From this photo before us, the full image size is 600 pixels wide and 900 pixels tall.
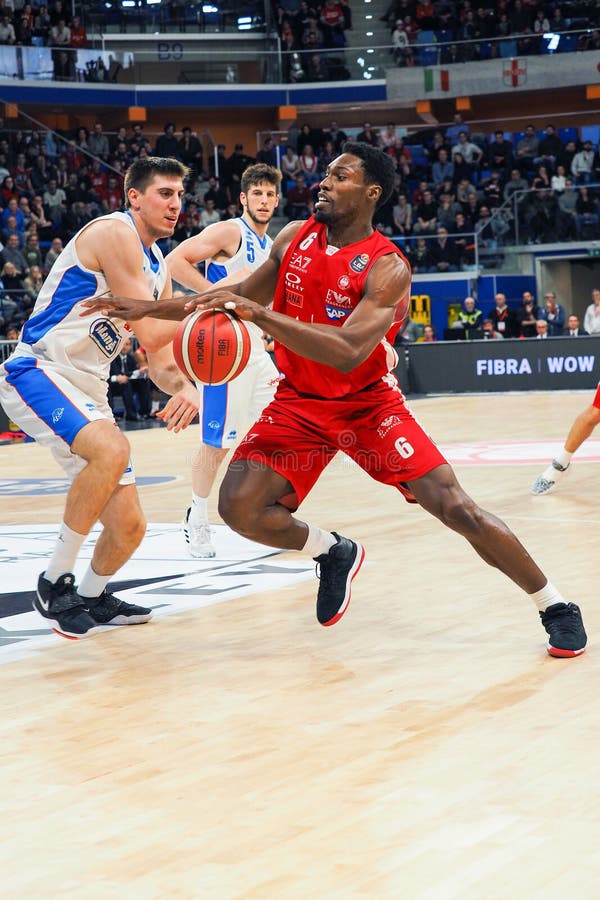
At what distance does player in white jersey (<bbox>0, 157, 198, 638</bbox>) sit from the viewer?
16.1 ft

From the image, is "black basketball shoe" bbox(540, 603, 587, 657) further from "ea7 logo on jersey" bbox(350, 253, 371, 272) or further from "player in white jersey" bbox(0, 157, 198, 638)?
Result: "player in white jersey" bbox(0, 157, 198, 638)

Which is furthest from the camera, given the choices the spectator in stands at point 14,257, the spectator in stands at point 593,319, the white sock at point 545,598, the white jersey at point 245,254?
the spectator in stands at point 593,319

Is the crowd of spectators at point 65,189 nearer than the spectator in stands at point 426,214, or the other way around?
the crowd of spectators at point 65,189

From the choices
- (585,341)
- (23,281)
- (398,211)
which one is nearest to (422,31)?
(398,211)

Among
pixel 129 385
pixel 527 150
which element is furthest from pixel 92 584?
pixel 527 150

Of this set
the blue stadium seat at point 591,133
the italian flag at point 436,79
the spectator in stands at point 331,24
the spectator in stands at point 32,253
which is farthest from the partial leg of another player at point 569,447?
the spectator in stands at point 331,24

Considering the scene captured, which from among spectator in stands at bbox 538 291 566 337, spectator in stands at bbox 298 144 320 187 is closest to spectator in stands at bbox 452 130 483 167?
spectator in stands at bbox 298 144 320 187

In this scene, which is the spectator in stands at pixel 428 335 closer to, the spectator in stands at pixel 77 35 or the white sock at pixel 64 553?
the spectator in stands at pixel 77 35

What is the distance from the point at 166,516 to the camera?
341 inches

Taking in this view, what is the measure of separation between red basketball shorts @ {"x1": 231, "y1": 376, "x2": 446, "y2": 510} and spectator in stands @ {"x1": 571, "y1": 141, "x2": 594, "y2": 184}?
21.0m

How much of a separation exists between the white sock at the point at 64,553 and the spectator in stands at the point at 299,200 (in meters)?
20.4

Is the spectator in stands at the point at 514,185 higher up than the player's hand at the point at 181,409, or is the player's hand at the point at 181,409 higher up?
the spectator in stands at the point at 514,185

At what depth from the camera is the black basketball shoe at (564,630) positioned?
176 inches

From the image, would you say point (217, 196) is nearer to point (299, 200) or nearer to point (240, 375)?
point (299, 200)
